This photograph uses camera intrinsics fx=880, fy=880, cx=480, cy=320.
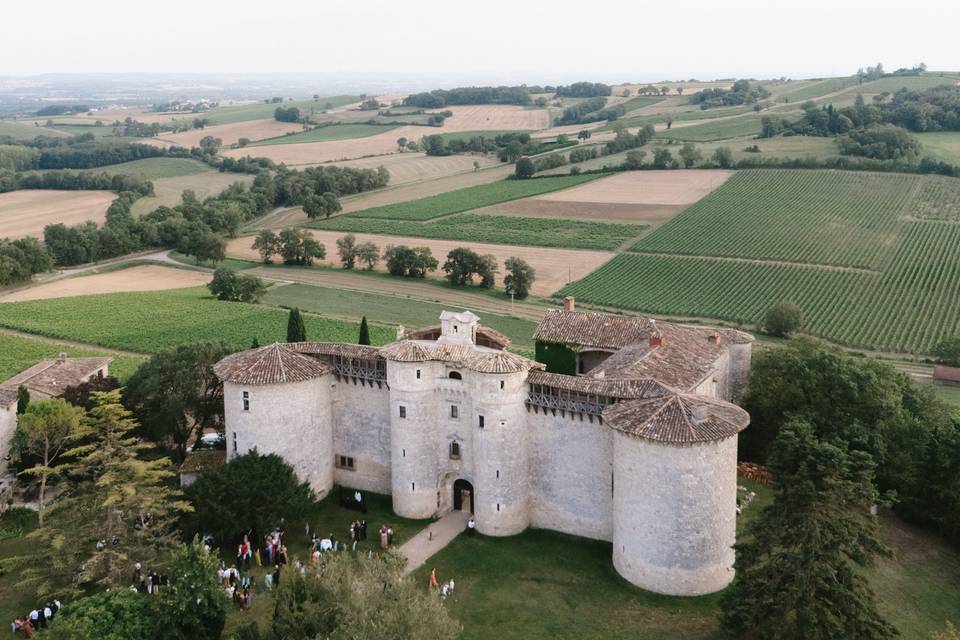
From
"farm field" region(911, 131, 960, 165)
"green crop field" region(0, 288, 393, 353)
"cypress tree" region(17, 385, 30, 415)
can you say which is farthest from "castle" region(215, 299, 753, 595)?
"farm field" region(911, 131, 960, 165)

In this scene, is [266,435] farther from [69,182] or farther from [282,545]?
[69,182]

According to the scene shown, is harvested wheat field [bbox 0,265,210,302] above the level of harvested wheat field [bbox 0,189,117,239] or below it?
below

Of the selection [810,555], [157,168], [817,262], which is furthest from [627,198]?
[810,555]

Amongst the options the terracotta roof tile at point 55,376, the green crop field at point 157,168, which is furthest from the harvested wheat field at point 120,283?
the green crop field at point 157,168

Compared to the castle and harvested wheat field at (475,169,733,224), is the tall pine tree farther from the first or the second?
harvested wheat field at (475,169,733,224)

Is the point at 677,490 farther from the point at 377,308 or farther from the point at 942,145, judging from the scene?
the point at 942,145

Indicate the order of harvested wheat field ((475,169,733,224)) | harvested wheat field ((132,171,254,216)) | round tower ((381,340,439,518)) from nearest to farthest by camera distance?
round tower ((381,340,439,518))
harvested wheat field ((475,169,733,224))
harvested wheat field ((132,171,254,216))

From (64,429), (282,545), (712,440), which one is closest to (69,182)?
(64,429)
